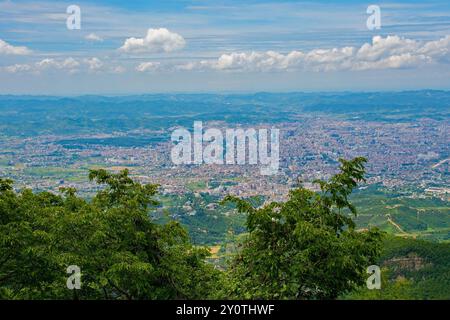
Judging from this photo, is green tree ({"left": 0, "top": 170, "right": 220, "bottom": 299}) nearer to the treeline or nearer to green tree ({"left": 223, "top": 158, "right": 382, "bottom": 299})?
the treeline

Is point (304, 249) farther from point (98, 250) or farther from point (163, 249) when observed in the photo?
point (98, 250)

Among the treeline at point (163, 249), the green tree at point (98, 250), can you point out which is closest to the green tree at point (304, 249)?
the treeline at point (163, 249)

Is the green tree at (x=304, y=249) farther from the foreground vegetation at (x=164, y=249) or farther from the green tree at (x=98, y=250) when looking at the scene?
the green tree at (x=98, y=250)

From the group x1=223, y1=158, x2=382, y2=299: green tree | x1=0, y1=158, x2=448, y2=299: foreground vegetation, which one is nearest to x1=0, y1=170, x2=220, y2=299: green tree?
x1=0, y1=158, x2=448, y2=299: foreground vegetation

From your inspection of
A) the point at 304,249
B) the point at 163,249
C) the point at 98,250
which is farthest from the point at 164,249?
the point at 304,249

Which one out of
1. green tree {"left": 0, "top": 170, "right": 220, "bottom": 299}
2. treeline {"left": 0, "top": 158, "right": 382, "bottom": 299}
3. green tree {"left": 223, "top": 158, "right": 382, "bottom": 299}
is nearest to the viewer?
green tree {"left": 223, "top": 158, "right": 382, "bottom": 299}

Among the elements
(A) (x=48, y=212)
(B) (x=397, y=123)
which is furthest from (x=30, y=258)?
(B) (x=397, y=123)
